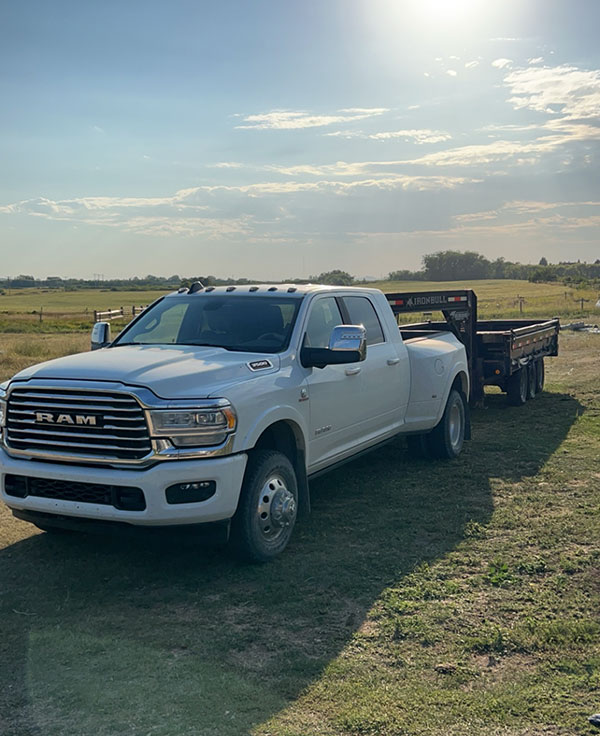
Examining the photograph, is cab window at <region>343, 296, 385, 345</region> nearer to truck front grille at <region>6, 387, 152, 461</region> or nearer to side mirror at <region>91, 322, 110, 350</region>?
side mirror at <region>91, 322, 110, 350</region>

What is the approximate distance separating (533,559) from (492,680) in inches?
72.0

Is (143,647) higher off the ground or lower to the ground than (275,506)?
lower

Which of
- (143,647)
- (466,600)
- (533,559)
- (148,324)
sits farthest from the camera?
(148,324)

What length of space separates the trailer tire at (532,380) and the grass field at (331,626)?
5.94 metres

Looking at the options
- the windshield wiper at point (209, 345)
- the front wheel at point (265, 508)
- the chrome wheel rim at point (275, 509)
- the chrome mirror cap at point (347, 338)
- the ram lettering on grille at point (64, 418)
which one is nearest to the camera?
the ram lettering on grille at point (64, 418)

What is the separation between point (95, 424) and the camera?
5.03 meters

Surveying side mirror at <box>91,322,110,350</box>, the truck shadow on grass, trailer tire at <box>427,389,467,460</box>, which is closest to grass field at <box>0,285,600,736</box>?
the truck shadow on grass

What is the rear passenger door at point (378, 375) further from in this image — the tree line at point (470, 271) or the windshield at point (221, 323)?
the tree line at point (470, 271)

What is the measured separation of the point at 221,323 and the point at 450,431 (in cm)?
341

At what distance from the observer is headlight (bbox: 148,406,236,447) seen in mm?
4941

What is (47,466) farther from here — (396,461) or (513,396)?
(513,396)

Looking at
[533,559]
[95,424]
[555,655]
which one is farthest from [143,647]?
[533,559]

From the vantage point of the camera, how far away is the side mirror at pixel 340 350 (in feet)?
19.2

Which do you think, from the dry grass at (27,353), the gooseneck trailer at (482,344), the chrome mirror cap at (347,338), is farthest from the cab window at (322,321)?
the dry grass at (27,353)
